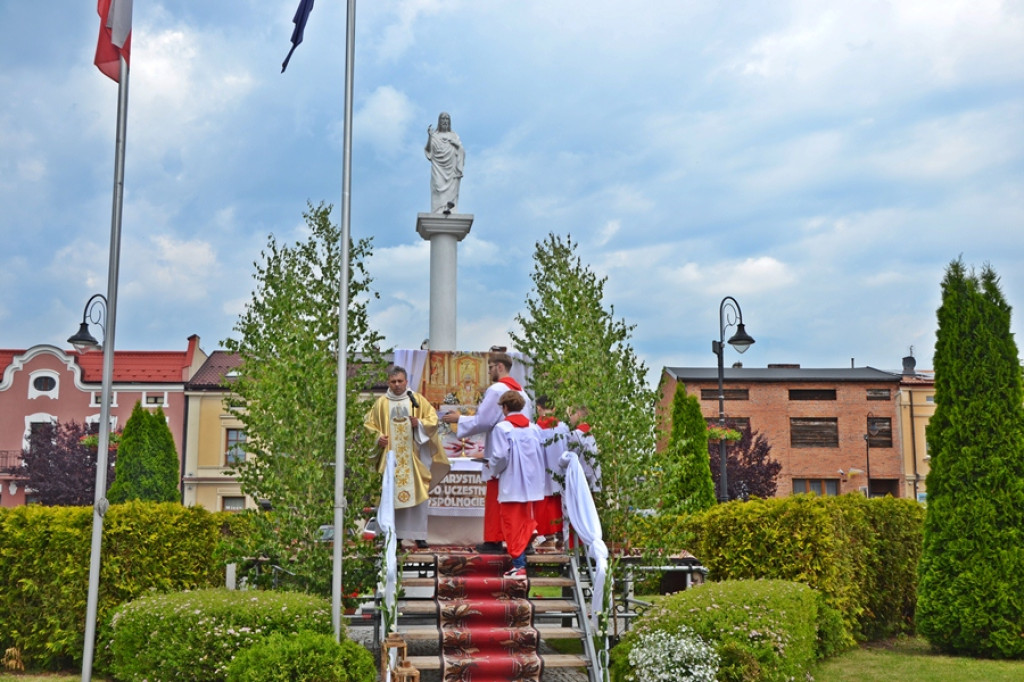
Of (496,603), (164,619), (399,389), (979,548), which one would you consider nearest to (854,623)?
(979,548)

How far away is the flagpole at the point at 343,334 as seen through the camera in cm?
897

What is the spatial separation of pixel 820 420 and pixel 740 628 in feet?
133

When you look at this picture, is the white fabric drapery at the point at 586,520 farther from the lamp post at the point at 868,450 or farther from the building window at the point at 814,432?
the lamp post at the point at 868,450

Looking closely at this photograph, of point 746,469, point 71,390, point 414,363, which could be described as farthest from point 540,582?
point 71,390

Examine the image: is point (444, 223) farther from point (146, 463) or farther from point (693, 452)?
point (146, 463)

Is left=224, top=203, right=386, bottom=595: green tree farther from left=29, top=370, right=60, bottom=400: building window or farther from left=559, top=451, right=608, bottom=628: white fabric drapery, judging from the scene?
left=29, top=370, right=60, bottom=400: building window

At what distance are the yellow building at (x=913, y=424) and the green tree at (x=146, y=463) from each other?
116 ft

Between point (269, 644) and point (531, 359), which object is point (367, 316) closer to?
point (531, 359)

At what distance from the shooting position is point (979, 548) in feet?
36.4

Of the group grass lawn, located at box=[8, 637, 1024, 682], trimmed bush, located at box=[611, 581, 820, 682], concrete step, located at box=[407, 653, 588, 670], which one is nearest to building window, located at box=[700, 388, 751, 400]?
grass lawn, located at box=[8, 637, 1024, 682]

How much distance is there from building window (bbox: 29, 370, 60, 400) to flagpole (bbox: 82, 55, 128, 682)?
3364 cm

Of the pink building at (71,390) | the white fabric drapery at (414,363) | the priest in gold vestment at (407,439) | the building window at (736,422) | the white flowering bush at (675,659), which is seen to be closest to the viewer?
the white flowering bush at (675,659)

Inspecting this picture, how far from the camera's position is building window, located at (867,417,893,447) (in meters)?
46.8

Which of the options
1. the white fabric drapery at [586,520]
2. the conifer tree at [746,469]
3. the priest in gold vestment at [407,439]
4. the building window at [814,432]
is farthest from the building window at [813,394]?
the white fabric drapery at [586,520]
